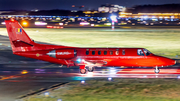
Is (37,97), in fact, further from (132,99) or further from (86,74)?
(86,74)

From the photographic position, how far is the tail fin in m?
28.4

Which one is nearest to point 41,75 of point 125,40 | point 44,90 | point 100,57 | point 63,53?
point 63,53

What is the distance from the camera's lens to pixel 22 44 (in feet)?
93.1

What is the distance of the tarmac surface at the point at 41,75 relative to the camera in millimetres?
21172

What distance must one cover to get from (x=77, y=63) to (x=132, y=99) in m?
10.7

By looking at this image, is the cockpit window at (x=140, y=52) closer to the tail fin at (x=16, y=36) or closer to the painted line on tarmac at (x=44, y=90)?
the painted line on tarmac at (x=44, y=90)

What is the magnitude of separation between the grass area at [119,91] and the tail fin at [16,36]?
27.4ft

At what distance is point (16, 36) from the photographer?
28.8 metres

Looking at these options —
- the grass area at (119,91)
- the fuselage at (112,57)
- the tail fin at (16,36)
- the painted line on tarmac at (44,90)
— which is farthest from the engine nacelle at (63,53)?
the painted line on tarmac at (44,90)

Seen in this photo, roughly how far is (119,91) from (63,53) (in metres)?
8.76

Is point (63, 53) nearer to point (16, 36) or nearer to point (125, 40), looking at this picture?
point (16, 36)

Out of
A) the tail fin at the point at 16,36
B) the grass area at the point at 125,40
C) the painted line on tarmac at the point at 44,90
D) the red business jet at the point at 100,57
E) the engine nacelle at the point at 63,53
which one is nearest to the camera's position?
the painted line on tarmac at the point at 44,90

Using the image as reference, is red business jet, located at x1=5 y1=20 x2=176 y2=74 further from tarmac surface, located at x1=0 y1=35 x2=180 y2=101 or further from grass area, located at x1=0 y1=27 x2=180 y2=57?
grass area, located at x1=0 y1=27 x2=180 y2=57

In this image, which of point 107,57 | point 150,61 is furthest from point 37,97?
point 150,61
